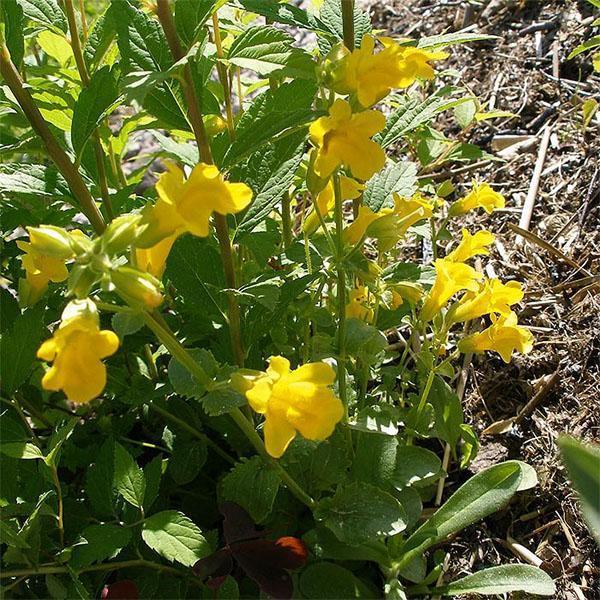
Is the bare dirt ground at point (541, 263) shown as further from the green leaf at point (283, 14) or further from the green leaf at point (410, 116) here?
the green leaf at point (283, 14)

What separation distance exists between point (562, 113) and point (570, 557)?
148cm

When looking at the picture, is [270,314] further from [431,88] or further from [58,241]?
[431,88]

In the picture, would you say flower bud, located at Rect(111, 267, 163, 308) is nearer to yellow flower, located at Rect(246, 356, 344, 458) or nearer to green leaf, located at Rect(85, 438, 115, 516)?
yellow flower, located at Rect(246, 356, 344, 458)

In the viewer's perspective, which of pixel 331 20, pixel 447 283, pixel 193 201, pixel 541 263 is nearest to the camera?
pixel 193 201

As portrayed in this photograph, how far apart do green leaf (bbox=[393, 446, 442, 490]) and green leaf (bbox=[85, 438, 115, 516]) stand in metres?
0.60

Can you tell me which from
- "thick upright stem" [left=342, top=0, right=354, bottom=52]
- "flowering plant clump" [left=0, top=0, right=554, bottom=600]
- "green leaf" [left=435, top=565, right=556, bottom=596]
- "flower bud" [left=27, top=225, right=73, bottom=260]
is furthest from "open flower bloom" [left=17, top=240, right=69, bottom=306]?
"green leaf" [left=435, top=565, right=556, bottom=596]

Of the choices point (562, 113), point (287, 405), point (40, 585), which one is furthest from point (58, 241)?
point (562, 113)

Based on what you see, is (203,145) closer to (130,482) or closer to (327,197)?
(327,197)

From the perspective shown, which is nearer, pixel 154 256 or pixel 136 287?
pixel 136 287

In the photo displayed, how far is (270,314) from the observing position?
1516 mm

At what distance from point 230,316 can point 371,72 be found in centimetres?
52

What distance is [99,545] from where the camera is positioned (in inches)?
54.6

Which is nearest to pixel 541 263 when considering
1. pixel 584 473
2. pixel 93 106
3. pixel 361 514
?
pixel 361 514

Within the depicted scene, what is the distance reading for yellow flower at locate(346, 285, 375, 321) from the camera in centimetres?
169
